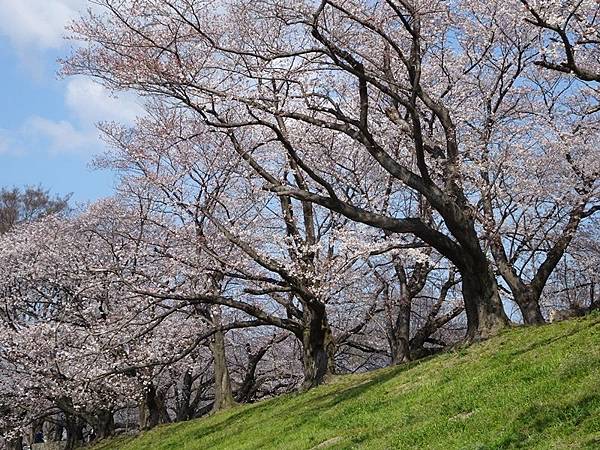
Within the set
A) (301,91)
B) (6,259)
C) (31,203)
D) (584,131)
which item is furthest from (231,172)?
(31,203)

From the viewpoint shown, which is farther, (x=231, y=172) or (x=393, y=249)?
(x=231, y=172)

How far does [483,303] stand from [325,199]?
4357 millimetres

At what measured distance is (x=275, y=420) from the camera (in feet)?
54.5

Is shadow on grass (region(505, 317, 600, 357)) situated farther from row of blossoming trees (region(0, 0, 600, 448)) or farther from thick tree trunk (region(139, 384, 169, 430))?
thick tree trunk (region(139, 384, 169, 430))

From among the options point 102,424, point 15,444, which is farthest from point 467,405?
point 15,444

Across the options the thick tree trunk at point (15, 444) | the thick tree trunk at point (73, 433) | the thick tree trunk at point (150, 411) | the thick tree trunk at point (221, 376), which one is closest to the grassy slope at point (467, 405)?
the thick tree trunk at point (221, 376)

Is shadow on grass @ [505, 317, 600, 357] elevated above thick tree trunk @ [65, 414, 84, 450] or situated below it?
below

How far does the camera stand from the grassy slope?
8.04 metres

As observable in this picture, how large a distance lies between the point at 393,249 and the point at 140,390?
44.2 ft

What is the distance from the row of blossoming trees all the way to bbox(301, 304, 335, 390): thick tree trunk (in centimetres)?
6

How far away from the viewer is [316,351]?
20250 mm

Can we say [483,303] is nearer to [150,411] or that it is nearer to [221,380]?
[221,380]

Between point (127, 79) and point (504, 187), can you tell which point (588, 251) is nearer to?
point (504, 187)

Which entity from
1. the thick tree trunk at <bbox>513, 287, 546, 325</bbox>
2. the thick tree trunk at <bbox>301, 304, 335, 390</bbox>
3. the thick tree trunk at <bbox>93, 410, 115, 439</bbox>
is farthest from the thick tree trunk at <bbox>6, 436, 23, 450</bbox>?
the thick tree trunk at <bbox>513, 287, 546, 325</bbox>
